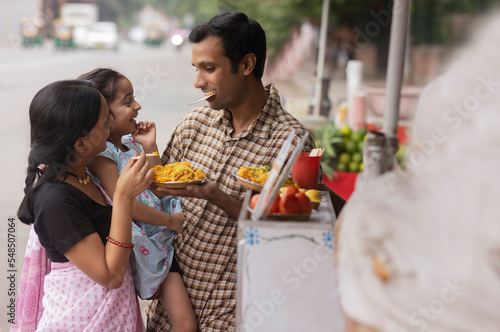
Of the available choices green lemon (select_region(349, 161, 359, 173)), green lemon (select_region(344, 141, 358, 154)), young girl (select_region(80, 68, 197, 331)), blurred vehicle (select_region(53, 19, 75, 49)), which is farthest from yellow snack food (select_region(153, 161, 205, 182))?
blurred vehicle (select_region(53, 19, 75, 49))

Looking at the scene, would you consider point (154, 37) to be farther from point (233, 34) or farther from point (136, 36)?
point (233, 34)

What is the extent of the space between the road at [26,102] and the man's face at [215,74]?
0.35 m

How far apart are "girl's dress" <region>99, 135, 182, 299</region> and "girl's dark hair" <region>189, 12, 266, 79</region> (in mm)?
666

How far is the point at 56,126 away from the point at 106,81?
21.7 inches

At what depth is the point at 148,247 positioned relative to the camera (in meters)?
2.54

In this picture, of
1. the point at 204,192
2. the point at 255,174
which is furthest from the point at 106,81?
the point at 255,174

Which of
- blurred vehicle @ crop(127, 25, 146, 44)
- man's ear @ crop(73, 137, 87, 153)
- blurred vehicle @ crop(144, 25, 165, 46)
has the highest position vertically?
man's ear @ crop(73, 137, 87, 153)

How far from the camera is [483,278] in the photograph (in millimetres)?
1143

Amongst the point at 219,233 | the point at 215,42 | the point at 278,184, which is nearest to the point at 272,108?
the point at 215,42

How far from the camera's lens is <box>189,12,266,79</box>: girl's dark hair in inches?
111

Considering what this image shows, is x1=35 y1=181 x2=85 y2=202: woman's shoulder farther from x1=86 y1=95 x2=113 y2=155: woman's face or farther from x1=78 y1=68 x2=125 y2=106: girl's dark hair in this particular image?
x1=78 y1=68 x2=125 y2=106: girl's dark hair

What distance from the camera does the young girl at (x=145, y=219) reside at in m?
2.49

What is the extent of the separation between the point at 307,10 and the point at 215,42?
44.4 feet

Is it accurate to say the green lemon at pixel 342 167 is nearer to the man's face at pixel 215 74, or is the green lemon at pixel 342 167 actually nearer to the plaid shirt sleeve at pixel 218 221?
the plaid shirt sleeve at pixel 218 221
